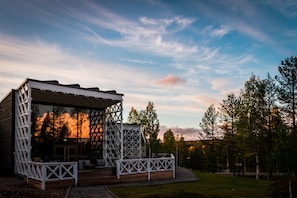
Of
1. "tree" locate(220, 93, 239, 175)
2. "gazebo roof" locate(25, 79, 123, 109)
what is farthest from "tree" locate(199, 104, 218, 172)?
"gazebo roof" locate(25, 79, 123, 109)

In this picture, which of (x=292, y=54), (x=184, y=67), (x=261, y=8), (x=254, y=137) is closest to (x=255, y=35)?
(x=261, y=8)

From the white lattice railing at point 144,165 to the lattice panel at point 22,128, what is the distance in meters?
5.06

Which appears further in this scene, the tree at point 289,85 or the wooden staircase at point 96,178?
the tree at point 289,85

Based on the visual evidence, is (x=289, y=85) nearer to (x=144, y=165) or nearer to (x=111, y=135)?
(x=144, y=165)

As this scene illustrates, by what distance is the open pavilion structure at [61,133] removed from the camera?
16.8m

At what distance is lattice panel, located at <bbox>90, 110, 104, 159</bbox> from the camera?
79.6 feet

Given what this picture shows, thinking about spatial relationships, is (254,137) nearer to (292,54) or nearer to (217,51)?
(292,54)

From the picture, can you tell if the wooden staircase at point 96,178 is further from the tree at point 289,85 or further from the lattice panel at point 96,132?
the tree at point 289,85

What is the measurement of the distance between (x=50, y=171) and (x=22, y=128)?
13.5ft

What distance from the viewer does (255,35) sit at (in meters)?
16.1

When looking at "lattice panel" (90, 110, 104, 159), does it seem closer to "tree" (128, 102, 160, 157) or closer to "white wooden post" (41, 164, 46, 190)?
"white wooden post" (41, 164, 46, 190)

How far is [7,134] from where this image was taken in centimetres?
2056

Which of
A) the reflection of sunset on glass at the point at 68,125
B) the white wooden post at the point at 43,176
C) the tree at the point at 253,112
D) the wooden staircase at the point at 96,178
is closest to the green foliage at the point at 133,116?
the reflection of sunset on glass at the point at 68,125

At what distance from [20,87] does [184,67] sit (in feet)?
33.1
